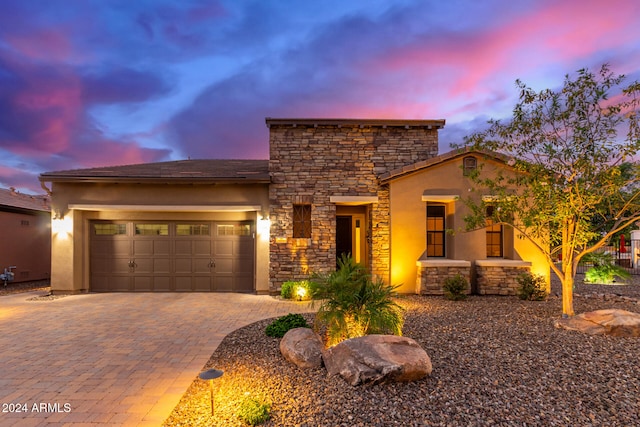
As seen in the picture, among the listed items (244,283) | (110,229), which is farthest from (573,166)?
(110,229)

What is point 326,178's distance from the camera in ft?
34.8

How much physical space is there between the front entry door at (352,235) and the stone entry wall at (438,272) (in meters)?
2.97

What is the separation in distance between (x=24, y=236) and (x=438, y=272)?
54.4 ft

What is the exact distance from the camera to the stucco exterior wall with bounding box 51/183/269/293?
10266mm

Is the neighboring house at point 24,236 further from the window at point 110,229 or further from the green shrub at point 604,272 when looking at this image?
the green shrub at point 604,272

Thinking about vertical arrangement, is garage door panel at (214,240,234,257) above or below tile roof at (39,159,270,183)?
below

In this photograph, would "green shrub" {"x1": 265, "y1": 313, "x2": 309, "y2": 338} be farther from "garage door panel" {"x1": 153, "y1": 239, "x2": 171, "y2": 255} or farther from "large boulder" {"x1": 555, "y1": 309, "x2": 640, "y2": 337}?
"garage door panel" {"x1": 153, "y1": 239, "x2": 171, "y2": 255}

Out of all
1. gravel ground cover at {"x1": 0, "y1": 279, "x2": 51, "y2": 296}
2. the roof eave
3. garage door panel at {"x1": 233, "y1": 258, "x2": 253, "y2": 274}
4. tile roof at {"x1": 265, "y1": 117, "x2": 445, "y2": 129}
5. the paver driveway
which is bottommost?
gravel ground cover at {"x1": 0, "y1": 279, "x2": 51, "y2": 296}

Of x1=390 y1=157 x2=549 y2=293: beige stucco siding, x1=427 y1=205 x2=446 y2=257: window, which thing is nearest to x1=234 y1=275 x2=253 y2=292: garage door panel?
x1=390 y1=157 x2=549 y2=293: beige stucco siding

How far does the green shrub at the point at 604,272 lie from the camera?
37.7 ft

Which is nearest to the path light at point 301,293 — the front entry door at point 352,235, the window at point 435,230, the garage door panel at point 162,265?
the front entry door at point 352,235

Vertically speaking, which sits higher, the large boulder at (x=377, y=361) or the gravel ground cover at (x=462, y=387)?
the large boulder at (x=377, y=361)

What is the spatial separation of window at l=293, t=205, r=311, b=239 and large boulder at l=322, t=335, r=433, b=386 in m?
6.50

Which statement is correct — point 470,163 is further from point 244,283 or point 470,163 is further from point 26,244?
point 26,244
